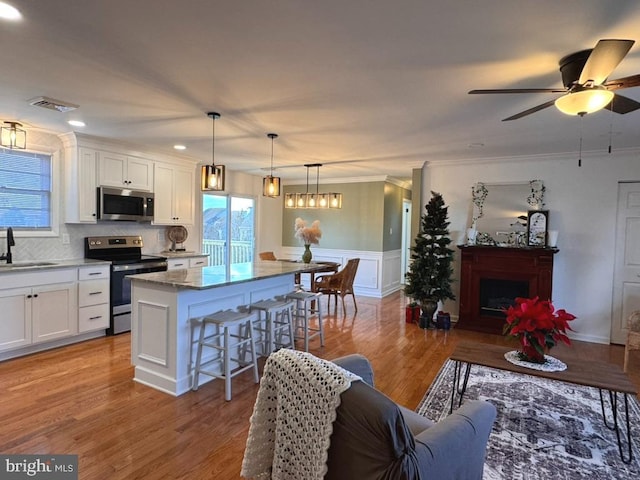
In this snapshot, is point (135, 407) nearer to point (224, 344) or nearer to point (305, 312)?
Result: point (224, 344)

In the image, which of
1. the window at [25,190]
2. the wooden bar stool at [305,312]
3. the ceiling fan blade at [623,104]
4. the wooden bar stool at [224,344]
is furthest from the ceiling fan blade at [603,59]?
the window at [25,190]

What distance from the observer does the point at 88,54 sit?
2.30 metres

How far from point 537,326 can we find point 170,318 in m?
2.75

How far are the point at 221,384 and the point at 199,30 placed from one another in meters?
2.74

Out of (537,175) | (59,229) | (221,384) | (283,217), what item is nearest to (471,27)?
(221,384)

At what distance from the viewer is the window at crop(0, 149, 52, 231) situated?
162 inches

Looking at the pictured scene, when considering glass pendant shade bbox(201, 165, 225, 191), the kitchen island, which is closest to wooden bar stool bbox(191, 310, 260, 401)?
the kitchen island

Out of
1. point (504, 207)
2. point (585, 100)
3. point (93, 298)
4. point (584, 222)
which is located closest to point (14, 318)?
point (93, 298)

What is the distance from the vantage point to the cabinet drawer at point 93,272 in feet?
13.9

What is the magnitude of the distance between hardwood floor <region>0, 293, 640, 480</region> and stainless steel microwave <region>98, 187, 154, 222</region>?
1566 mm

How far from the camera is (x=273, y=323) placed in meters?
3.62

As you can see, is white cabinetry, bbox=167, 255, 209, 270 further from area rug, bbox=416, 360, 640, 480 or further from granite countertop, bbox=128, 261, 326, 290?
area rug, bbox=416, 360, 640, 480

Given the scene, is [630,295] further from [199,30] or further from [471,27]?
[199,30]

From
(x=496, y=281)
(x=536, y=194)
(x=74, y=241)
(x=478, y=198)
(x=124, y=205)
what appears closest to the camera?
(x=74, y=241)
